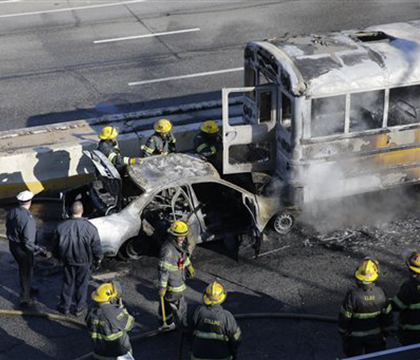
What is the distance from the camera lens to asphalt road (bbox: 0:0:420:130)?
15.6m

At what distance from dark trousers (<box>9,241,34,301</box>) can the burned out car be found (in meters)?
0.96

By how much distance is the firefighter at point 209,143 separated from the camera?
11.1 meters

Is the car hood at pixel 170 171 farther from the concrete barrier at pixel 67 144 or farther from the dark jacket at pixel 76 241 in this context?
the concrete barrier at pixel 67 144

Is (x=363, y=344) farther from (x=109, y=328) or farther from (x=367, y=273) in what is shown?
(x=109, y=328)

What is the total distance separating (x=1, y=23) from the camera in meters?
20.1

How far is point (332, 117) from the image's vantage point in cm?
1040

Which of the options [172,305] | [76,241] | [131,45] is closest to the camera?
[172,305]

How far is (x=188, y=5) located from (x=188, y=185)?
1215cm

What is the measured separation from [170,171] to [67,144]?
2.80 m

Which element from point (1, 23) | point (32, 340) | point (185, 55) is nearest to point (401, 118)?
point (32, 340)

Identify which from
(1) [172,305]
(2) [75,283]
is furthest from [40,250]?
(1) [172,305]

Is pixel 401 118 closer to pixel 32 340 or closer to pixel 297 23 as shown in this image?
pixel 32 340

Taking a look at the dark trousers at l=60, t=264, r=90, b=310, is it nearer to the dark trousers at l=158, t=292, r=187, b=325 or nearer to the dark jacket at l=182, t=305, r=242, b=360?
the dark trousers at l=158, t=292, r=187, b=325

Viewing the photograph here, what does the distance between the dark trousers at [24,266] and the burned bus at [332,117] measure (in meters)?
3.08
